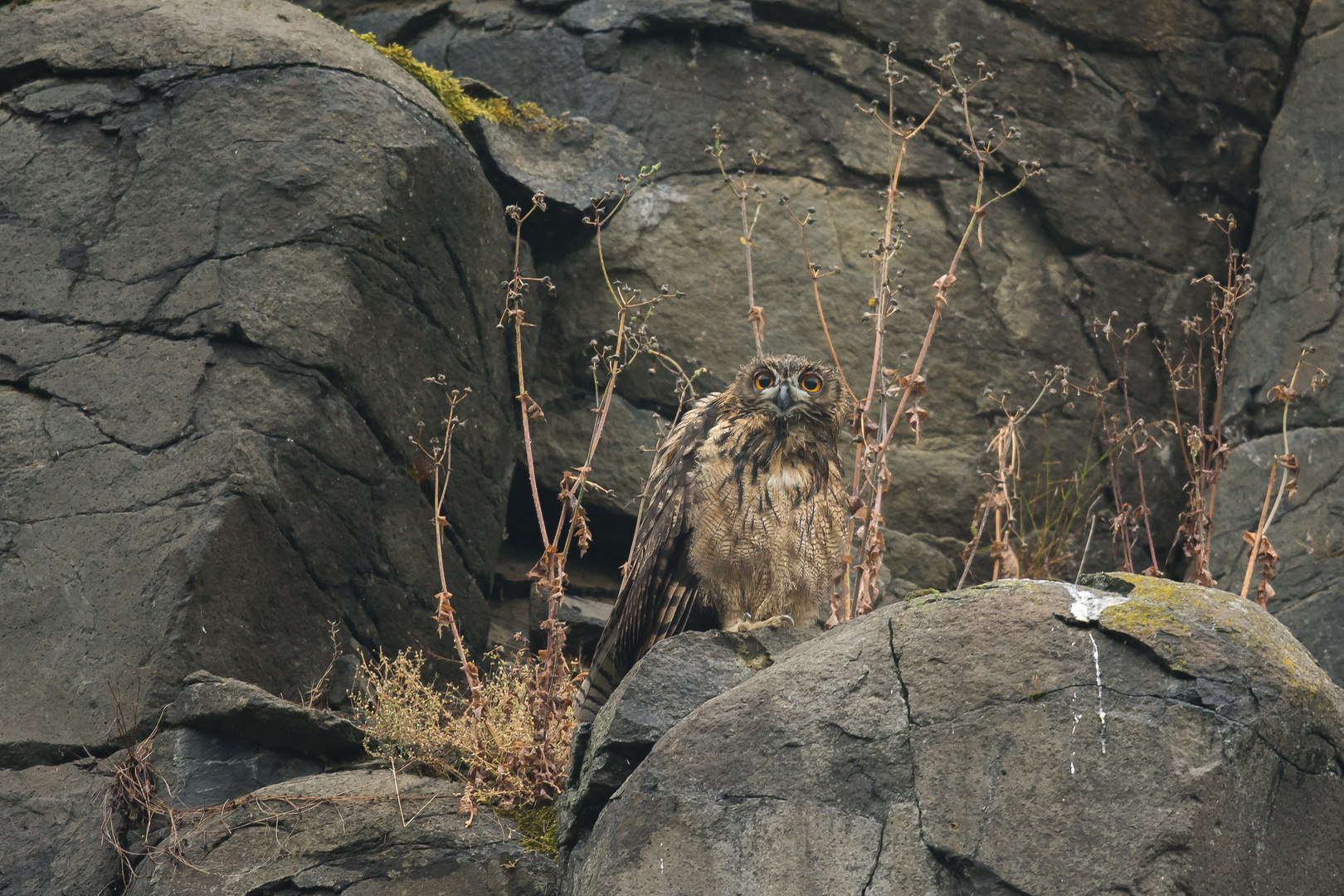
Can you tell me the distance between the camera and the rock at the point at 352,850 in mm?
4355

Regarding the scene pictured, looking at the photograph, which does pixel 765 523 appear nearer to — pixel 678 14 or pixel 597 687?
pixel 597 687

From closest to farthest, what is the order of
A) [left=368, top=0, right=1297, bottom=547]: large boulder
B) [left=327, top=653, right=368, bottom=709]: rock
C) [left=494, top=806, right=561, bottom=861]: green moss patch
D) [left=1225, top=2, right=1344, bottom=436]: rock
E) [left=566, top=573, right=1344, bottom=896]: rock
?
[left=566, top=573, right=1344, bottom=896]: rock → [left=494, top=806, right=561, bottom=861]: green moss patch → [left=327, top=653, right=368, bottom=709]: rock → [left=1225, top=2, right=1344, bottom=436]: rock → [left=368, top=0, right=1297, bottom=547]: large boulder

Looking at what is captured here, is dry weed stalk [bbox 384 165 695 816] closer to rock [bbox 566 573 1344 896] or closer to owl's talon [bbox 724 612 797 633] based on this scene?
owl's talon [bbox 724 612 797 633]

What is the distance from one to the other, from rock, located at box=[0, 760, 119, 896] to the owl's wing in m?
1.74

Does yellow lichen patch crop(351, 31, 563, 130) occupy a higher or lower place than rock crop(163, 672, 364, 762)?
higher

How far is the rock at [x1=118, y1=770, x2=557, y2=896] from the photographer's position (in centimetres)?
436

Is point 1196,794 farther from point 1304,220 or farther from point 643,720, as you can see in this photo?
point 1304,220

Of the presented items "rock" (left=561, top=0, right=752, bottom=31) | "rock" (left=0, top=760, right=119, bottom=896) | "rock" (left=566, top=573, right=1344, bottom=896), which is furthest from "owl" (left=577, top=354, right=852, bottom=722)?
"rock" (left=561, top=0, right=752, bottom=31)

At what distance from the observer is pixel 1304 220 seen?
7340 mm

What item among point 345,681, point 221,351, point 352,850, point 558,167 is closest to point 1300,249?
point 558,167

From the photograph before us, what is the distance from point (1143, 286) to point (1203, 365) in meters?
0.57

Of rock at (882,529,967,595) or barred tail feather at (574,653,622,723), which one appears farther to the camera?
rock at (882,529,967,595)

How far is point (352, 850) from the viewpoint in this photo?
445 centimetres

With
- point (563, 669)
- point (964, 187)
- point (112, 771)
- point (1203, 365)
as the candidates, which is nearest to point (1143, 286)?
point (1203, 365)
